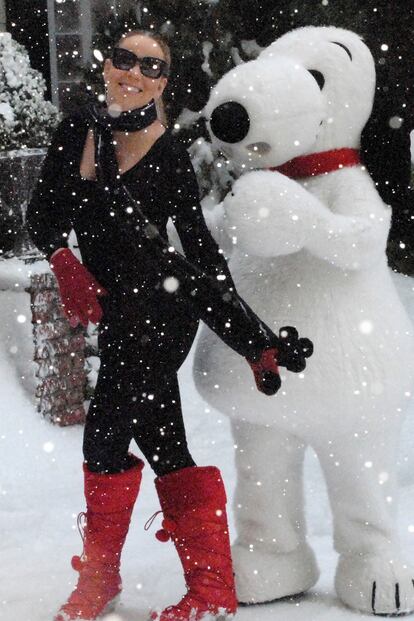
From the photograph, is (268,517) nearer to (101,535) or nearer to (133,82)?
(101,535)

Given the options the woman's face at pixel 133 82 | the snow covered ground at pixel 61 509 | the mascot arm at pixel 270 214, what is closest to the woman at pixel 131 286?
the woman's face at pixel 133 82

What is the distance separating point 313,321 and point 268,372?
11.0 inches

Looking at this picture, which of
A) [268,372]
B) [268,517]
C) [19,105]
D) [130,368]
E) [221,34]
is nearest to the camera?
[268,372]

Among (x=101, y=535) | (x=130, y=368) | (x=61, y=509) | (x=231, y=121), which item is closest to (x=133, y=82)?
(x=231, y=121)

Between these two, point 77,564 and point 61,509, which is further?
point 61,509

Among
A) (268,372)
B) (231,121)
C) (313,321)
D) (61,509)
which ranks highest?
(231,121)

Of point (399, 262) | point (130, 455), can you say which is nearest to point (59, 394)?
point (130, 455)

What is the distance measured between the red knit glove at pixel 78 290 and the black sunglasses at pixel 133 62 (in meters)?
0.50

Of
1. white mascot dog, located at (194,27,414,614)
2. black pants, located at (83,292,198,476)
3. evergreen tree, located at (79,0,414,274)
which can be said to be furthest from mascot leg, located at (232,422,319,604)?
evergreen tree, located at (79,0,414,274)

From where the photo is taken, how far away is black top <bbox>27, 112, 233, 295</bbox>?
2.54m

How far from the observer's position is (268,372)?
242cm

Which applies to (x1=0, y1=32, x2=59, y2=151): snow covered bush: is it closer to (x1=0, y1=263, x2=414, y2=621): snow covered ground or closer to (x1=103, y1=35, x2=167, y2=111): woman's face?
(x1=0, y1=263, x2=414, y2=621): snow covered ground

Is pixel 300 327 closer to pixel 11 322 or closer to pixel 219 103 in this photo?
pixel 219 103

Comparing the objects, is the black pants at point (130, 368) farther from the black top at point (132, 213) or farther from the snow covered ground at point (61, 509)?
the snow covered ground at point (61, 509)
